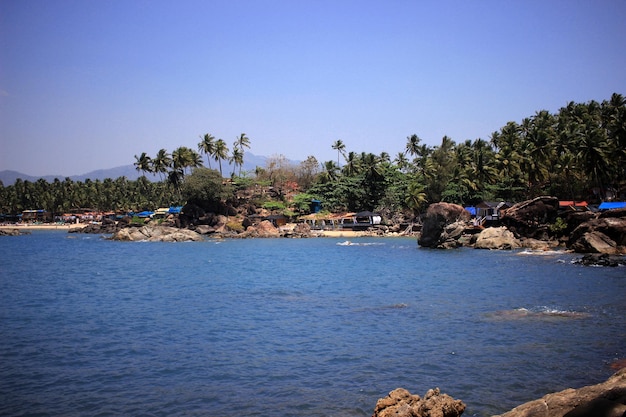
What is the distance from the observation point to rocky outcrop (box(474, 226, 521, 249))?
6131 cm

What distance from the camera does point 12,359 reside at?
56.9ft

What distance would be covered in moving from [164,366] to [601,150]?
64.7 metres

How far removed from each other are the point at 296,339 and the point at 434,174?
258ft

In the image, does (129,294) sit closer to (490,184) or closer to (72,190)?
(490,184)

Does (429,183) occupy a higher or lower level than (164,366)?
higher

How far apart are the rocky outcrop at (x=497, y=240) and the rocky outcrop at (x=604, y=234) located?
968 centimetres

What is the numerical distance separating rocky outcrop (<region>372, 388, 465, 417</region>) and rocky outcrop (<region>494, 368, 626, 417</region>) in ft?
4.99

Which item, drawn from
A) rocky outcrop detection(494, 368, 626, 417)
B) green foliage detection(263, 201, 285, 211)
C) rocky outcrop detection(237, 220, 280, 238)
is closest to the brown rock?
rocky outcrop detection(494, 368, 626, 417)

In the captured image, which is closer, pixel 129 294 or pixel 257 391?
pixel 257 391

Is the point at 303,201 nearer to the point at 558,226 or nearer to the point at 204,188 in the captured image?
the point at 204,188

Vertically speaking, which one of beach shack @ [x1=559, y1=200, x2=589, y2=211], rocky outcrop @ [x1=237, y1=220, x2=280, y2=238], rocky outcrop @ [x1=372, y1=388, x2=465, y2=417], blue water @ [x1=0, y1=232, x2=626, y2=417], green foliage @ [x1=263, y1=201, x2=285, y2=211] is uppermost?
green foliage @ [x1=263, y1=201, x2=285, y2=211]

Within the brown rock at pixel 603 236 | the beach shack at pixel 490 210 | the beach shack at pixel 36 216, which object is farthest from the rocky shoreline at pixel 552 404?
the beach shack at pixel 36 216

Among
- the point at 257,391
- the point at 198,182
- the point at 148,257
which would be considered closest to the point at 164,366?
the point at 257,391

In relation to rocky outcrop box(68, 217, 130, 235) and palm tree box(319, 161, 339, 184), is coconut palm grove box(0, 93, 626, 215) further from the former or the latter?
rocky outcrop box(68, 217, 130, 235)
